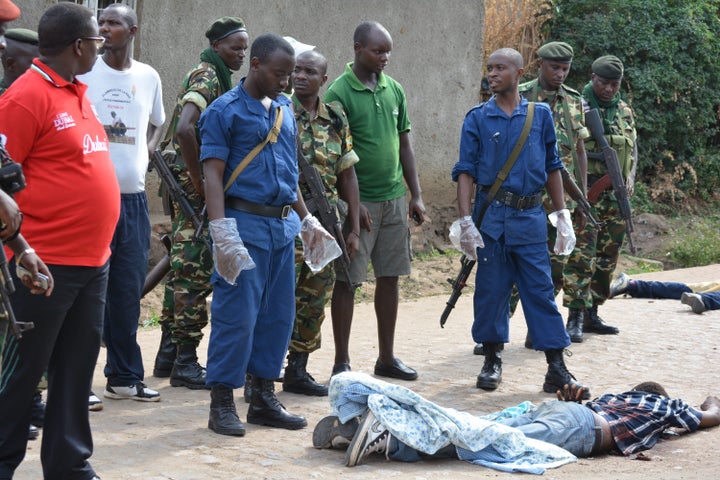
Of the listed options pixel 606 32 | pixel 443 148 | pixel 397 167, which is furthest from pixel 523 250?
pixel 606 32

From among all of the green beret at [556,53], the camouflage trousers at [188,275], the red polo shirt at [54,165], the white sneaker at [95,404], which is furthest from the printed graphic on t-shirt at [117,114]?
the green beret at [556,53]

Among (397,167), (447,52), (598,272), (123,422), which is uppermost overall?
A: (447,52)

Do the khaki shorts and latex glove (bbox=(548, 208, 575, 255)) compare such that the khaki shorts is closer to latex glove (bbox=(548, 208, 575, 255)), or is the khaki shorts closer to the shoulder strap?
latex glove (bbox=(548, 208, 575, 255))

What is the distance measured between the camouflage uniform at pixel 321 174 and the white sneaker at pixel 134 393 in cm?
92

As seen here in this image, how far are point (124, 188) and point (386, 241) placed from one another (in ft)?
5.82

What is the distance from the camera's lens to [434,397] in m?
6.65

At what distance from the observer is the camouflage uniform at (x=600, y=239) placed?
28.0 feet

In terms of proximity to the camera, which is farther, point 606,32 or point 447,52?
point 606,32

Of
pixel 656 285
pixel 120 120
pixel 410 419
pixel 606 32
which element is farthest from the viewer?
pixel 606 32

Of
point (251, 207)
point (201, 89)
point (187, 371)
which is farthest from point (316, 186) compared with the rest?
point (187, 371)

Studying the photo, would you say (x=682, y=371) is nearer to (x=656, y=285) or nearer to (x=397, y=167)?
(x=397, y=167)

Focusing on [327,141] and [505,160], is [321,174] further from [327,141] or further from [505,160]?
[505,160]

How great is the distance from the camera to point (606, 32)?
1620 cm

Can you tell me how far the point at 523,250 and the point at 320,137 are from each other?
1445 millimetres
